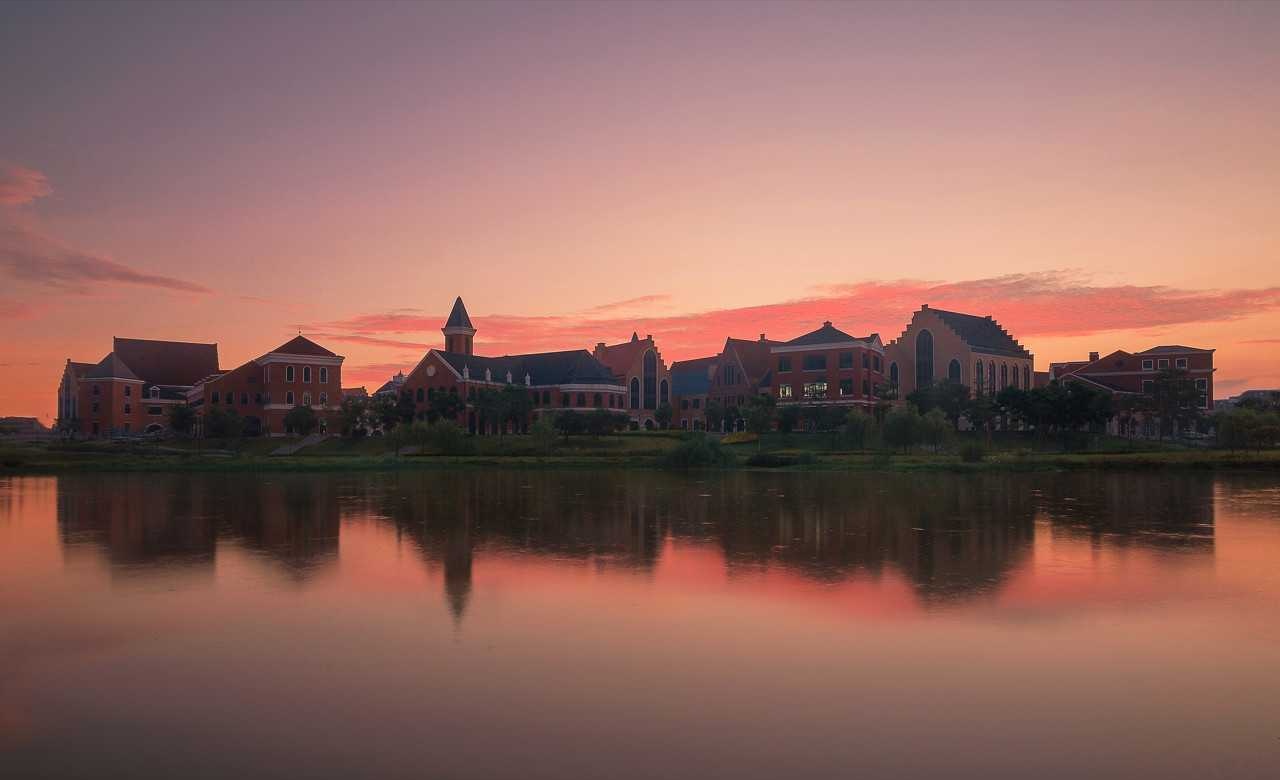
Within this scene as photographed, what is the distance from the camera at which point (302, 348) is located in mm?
110938

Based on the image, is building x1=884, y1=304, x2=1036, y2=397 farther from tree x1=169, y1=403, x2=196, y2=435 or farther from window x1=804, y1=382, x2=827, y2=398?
tree x1=169, y1=403, x2=196, y2=435

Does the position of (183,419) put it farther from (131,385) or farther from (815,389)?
(815,389)

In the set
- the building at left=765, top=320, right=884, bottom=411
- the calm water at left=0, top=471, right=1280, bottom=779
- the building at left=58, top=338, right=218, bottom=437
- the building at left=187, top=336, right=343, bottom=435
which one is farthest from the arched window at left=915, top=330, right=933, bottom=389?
the building at left=58, top=338, right=218, bottom=437

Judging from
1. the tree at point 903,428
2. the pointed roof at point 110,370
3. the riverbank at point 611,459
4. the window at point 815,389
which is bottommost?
the riverbank at point 611,459

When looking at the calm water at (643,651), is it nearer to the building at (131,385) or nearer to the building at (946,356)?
the building at (946,356)

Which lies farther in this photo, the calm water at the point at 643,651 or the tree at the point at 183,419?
the tree at the point at 183,419

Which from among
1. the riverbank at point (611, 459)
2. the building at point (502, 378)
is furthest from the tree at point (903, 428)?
the building at point (502, 378)

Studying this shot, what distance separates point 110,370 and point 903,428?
329ft

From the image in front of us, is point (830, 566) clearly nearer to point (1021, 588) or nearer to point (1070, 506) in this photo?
point (1021, 588)

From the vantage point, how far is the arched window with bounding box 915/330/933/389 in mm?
105625

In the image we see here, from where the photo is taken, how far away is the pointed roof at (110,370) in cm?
11262

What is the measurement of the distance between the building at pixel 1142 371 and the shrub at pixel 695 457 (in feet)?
197

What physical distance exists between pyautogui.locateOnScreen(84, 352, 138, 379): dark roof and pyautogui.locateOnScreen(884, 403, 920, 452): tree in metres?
98.5

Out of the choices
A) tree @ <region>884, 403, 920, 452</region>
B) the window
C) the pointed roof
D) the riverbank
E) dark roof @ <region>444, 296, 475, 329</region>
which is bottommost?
the riverbank
